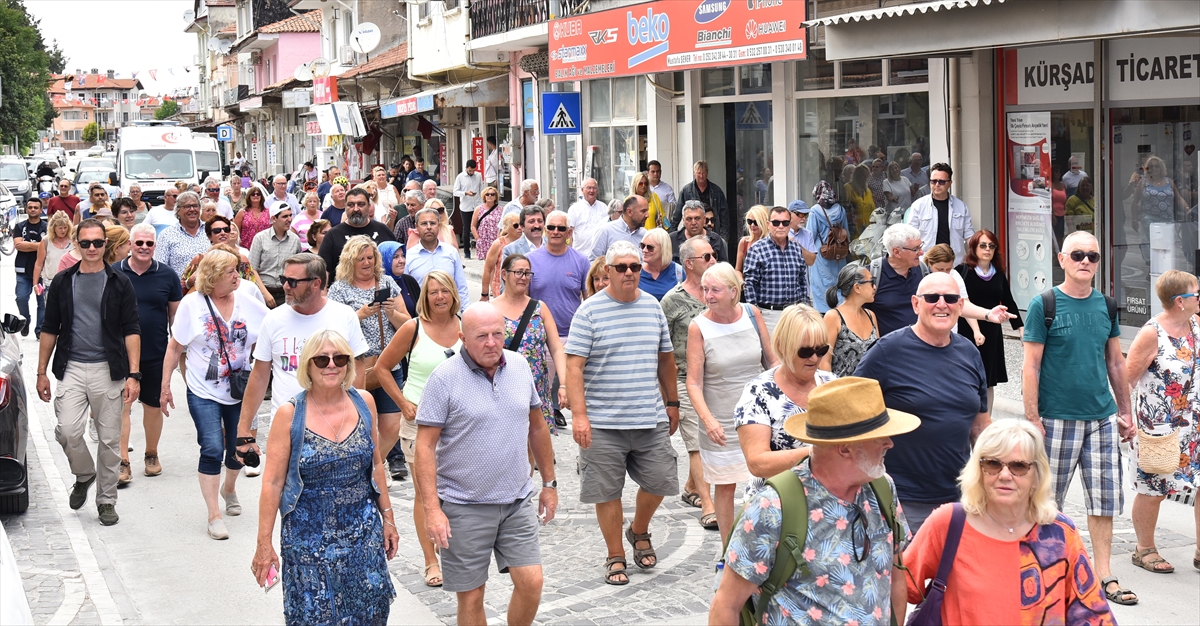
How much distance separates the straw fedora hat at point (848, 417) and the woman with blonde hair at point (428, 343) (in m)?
3.65

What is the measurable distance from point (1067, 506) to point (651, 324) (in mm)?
3124

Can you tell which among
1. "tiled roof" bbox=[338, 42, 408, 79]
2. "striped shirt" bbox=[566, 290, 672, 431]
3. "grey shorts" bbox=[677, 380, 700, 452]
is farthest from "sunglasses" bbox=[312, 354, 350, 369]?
"tiled roof" bbox=[338, 42, 408, 79]

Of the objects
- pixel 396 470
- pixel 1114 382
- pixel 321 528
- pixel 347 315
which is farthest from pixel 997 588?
pixel 396 470

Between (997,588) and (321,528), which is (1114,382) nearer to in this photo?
(997,588)

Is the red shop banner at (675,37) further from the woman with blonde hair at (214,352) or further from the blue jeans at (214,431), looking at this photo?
the blue jeans at (214,431)

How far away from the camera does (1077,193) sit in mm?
13547

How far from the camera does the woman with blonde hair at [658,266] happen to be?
9.19 meters

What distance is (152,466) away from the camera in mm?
10297

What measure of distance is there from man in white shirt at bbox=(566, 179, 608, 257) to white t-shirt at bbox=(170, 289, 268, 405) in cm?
739

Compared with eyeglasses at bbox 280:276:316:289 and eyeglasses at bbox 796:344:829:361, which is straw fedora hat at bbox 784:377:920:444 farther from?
eyeglasses at bbox 280:276:316:289

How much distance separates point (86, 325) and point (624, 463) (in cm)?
377

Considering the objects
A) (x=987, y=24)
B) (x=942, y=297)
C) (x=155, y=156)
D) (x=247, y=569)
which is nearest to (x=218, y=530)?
(x=247, y=569)

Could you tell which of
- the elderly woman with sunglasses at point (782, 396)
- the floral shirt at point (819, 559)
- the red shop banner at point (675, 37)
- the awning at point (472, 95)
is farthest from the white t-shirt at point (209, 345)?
the awning at point (472, 95)

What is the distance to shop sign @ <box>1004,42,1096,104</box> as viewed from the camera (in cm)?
1320
